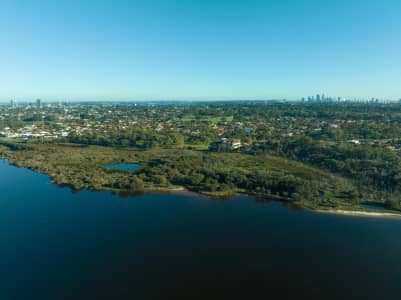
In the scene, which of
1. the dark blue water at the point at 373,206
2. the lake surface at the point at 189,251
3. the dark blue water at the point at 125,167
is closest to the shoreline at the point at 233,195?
the lake surface at the point at 189,251

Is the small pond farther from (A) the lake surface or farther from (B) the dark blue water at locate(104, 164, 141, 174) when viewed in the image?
(B) the dark blue water at locate(104, 164, 141, 174)

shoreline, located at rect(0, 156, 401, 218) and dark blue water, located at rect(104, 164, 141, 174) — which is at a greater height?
dark blue water, located at rect(104, 164, 141, 174)

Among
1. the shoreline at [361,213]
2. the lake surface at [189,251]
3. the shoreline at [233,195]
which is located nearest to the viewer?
the lake surface at [189,251]

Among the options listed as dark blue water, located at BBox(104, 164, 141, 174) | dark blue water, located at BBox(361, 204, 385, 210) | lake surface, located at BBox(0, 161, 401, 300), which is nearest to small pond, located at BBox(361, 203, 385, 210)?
dark blue water, located at BBox(361, 204, 385, 210)

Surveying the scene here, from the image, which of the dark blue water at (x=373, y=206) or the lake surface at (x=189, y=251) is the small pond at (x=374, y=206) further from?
the lake surface at (x=189, y=251)

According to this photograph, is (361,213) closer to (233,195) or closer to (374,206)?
(374,206)

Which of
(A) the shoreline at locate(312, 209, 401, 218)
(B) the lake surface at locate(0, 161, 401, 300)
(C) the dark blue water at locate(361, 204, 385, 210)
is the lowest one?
(B) the lake surface at locate(0, 161, 401, 300)

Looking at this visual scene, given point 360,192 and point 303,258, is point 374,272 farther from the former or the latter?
point 360,192

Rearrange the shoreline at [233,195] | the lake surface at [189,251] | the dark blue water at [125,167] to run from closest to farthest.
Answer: the lake surface at [189,251] < the shoreline at [233,195] < the dark blue water at [125,167]
